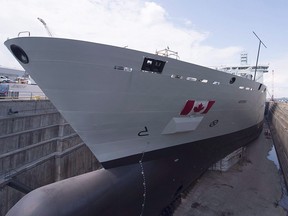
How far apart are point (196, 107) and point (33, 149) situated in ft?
22.4

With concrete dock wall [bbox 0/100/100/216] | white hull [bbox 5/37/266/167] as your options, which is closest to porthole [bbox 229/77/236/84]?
white hull [bbox 5/37/266/167]

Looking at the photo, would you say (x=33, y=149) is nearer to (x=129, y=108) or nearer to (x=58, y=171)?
(x=58, y=171)

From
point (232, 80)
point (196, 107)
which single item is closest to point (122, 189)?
point (196, 107)

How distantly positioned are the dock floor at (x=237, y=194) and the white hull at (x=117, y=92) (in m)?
3.21

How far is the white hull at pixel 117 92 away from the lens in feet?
14.5

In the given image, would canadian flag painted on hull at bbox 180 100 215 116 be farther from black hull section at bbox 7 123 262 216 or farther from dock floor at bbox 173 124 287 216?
dock floor at bbox 173 124 287 216

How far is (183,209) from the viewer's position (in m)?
8.30

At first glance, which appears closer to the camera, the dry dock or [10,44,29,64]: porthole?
[10,44,29,64]: porthole

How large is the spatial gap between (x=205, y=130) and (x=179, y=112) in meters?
2.21

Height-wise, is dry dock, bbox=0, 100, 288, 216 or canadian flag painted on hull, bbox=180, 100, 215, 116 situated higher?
canadian flag painted on hull, bbox=180, 100, 215, 116

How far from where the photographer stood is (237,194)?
9.59m

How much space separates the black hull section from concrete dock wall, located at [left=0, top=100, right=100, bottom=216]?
3.27 meters

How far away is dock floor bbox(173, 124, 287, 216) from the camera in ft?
27.4

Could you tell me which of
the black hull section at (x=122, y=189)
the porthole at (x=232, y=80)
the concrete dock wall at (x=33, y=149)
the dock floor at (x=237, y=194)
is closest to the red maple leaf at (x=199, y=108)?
the black hull section at (x=122, y=189)
